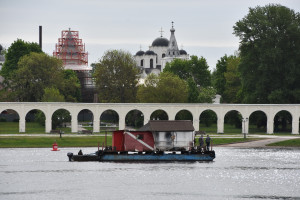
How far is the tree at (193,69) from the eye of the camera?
153 m

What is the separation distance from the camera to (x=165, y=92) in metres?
114

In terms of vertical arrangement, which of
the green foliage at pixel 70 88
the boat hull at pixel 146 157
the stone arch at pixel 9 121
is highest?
the green foliage at pixel 70 88

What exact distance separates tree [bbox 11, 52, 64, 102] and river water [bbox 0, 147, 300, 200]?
51.8 m

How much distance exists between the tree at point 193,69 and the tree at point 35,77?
3583cm

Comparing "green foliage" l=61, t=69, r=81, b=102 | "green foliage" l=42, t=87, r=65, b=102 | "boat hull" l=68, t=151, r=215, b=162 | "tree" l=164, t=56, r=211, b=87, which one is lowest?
"boat hull" l=68, t=151, r=215, b=162

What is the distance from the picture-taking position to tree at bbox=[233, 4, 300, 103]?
346 ft

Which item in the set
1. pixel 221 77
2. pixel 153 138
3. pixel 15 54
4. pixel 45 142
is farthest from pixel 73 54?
pixel 153 138

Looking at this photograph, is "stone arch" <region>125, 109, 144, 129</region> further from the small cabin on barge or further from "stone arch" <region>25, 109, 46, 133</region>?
the small cabin on barge

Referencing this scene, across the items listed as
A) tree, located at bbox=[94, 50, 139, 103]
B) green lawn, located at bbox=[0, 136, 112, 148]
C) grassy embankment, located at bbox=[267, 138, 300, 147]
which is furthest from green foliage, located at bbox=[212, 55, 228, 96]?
green lawn, located at bbox=[0, 136, 112, 148]

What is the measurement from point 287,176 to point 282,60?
53.1 m

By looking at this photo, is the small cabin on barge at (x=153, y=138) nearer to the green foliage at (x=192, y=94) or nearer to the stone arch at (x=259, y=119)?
the stone arch at (x=259, y=119)

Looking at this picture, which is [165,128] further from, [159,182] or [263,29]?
[263,29]

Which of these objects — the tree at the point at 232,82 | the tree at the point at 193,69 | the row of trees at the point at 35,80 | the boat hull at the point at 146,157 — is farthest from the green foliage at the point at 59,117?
the tree at the point at 193,69

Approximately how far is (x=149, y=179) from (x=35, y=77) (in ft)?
239
